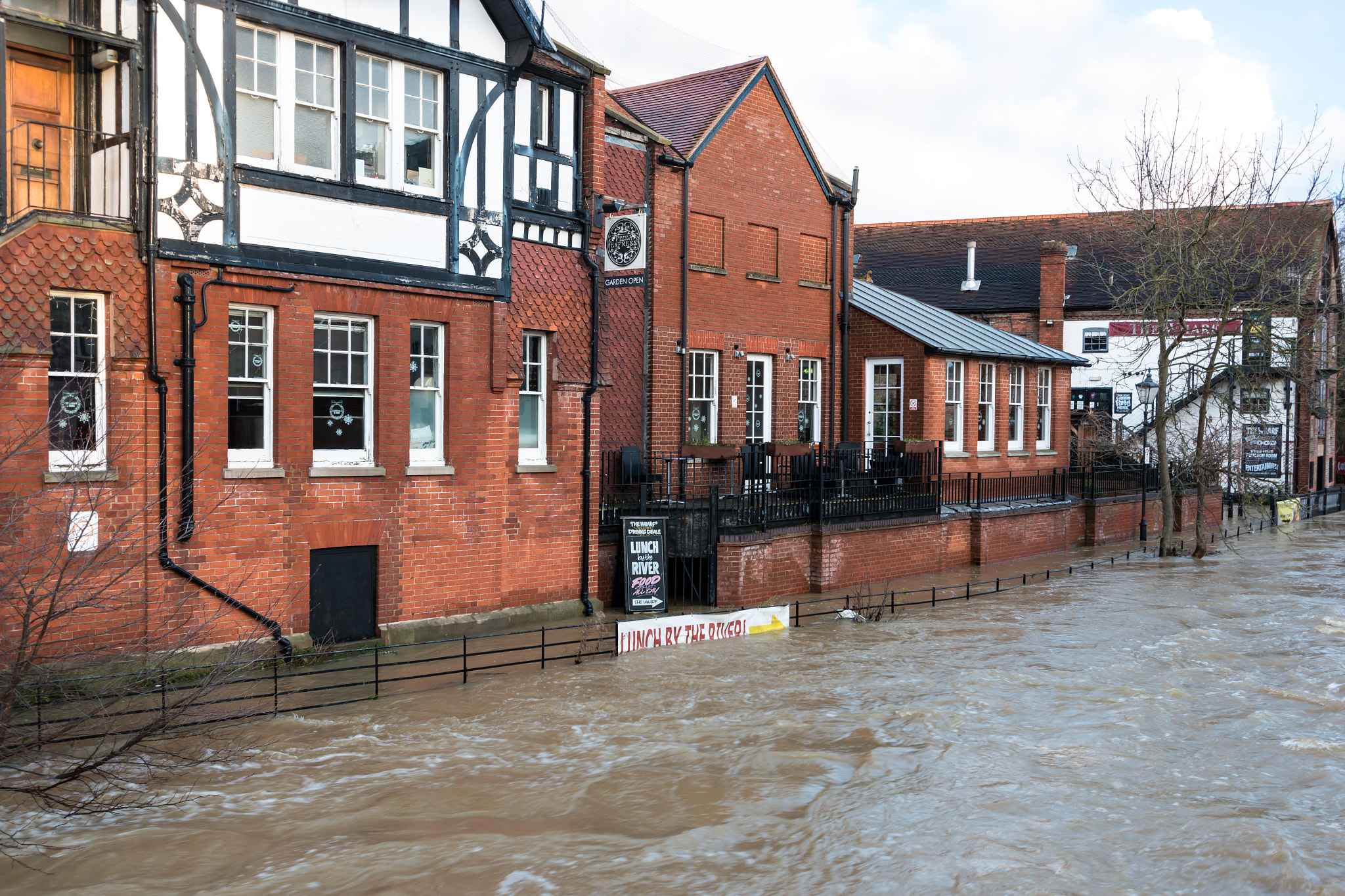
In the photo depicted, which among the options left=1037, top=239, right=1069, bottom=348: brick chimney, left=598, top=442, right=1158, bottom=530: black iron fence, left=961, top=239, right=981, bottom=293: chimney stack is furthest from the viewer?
left=961, top=239, right=981, bottom=293: chimney stack

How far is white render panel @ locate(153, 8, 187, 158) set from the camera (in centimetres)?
1246

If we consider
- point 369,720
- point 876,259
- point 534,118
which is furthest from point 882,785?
point 876,259

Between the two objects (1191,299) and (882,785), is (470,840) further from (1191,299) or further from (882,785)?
(1191,299)

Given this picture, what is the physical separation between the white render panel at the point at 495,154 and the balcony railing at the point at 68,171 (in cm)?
487

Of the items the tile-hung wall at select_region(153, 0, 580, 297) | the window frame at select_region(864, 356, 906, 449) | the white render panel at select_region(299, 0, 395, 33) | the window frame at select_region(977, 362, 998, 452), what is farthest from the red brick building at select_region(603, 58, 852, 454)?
the white render panel at select_region(299, 0, 395, 33)

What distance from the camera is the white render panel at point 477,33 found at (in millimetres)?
15383

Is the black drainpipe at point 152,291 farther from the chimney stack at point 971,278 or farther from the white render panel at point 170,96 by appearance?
the chimney stack at point 971,278

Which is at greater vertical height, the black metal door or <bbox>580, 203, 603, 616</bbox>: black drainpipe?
<bbox>580, 203, 603, 616</bbox>: black drainpipe

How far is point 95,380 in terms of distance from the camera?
39.4ft

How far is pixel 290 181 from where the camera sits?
44.8 feet

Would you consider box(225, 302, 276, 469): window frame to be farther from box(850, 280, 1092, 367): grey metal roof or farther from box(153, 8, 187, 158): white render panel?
box(850, 280, 1092, 367): grey metal roof

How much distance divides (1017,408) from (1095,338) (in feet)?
55.6

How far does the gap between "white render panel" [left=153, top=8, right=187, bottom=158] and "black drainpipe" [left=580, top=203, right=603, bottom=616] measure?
619cm

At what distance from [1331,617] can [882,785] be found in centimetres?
1305
